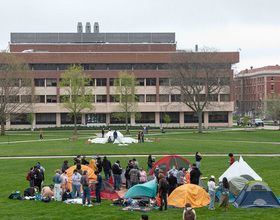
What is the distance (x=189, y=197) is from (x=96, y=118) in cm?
7719

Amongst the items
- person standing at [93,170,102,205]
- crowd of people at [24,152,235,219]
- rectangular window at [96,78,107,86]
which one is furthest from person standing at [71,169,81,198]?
rectangular window at [96,78,107,86]

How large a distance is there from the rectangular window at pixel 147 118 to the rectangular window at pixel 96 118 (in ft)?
27.3

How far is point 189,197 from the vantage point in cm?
1892

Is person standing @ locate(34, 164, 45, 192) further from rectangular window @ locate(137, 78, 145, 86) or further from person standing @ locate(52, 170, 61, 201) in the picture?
rectangular window @ locate(137, 78, 145, 86)

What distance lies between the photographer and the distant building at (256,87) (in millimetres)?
139625

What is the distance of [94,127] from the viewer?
8806 centimetres

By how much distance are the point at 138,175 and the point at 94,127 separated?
2639 inches

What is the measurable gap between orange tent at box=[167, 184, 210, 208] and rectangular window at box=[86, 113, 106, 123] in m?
76.4

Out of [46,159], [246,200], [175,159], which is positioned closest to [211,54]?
[46,159]

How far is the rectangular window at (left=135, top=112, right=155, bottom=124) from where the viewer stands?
9519 centimetres

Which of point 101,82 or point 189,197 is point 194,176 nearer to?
point 189,197

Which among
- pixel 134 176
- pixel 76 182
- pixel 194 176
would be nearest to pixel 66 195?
pixel 76 182

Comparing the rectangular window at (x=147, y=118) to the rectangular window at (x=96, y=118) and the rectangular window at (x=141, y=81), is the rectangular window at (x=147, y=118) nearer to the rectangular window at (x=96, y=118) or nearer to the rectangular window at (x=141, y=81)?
the rectangular window at (x=141, y=81)

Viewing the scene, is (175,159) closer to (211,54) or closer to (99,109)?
(211,54)
